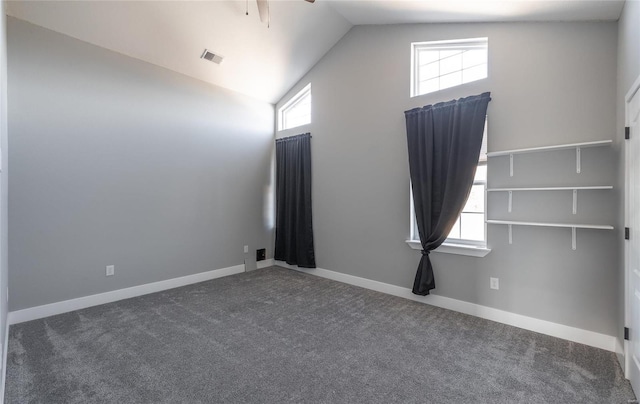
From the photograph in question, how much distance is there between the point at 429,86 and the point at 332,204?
1994mm

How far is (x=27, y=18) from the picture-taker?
2863 mm

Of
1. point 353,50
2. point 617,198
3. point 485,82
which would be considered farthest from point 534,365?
point 353,50

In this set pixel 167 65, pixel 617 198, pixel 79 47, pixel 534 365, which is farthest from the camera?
pixel 167 65

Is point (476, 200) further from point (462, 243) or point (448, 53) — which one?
point (448, 53)

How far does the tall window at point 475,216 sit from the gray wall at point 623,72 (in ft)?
3.16

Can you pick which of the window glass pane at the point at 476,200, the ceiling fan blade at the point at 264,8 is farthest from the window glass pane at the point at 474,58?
the ceiling fan blade at the point at 264,8

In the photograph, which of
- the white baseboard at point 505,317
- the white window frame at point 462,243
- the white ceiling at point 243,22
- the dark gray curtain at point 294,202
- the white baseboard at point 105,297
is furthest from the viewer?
the dark gray curtain at point 294,202

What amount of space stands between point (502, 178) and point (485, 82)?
3.24 feet

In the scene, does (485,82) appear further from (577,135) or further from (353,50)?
(353,50)

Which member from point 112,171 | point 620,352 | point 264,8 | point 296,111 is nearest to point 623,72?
point 620,352

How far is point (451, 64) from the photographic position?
10.9ft

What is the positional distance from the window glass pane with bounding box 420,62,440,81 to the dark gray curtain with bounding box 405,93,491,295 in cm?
47

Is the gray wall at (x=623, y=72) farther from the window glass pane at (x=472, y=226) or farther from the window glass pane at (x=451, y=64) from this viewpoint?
the window glass pane at (x=451, y=64)

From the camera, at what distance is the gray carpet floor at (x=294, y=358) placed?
1.85 m
